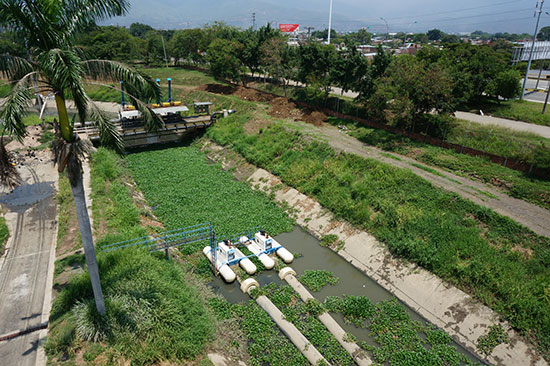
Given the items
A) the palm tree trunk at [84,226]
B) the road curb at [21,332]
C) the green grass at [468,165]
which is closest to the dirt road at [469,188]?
the green grass at [468,165]

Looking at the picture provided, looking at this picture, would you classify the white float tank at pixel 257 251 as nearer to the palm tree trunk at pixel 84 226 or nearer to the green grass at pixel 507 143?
the palm tree trunk at pixel 84 226

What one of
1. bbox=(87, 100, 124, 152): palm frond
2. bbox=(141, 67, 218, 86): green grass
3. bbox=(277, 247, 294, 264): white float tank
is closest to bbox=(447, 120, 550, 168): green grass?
bbox=(277, 247, 294, 264): white float tank

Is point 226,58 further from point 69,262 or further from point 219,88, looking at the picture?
point 69,262

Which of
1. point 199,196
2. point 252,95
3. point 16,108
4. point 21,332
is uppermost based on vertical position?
point 16,108

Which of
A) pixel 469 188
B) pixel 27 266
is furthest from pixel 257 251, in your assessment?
pixel 469 188

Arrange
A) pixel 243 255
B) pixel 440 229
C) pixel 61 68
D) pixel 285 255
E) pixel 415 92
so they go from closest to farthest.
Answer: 1. pixel 61 68
2. pixel 440 229
3. pixel 243 255
4. pixel 285 255
5. pixel 415 92

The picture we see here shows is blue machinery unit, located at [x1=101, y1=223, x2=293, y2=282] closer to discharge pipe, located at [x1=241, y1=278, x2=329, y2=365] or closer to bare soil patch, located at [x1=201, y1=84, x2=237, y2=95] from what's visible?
discharge pipe, located at [x1=241, y1=278, x2=329, y2=365]
